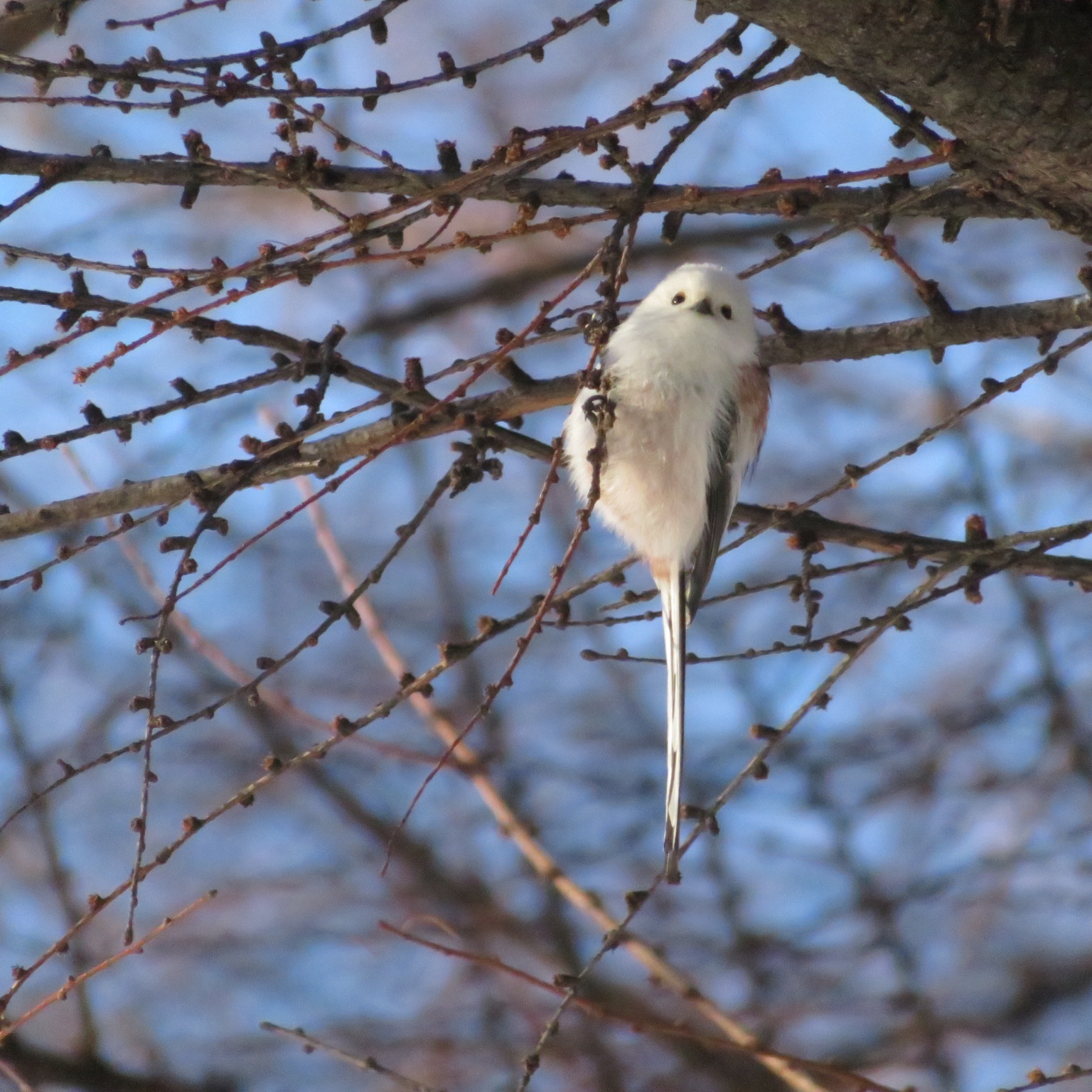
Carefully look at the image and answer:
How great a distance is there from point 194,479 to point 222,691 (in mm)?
3735

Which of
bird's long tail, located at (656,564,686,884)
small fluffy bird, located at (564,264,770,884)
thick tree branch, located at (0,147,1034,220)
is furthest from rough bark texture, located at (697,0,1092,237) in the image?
bird's long tail, located at (656,564,686,884)

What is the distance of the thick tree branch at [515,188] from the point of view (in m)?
2.39

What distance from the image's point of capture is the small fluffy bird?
10.8 ft

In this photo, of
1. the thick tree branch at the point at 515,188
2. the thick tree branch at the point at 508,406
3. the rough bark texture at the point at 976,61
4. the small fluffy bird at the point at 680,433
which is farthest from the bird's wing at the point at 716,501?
the rough bark texture at the point at 976,61

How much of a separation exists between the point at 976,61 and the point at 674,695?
145 centimetres

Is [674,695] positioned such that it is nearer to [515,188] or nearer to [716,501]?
[716,501]

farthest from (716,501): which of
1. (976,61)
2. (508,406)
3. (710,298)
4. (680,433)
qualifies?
(976,61)

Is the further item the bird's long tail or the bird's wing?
the bird's wing

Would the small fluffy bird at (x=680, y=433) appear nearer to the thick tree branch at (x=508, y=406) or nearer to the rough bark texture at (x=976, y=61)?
the thick tree branch at (x=508, y=406)

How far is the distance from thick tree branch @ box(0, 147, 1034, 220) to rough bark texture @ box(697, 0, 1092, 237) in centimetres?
24

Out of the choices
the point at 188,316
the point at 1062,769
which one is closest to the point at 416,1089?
the point at 188,316

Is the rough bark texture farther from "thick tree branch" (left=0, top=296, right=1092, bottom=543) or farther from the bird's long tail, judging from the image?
the bird's long tail

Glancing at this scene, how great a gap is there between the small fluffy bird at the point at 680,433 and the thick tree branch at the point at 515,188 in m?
0.62

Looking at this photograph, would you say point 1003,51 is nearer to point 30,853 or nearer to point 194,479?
point 194,479
